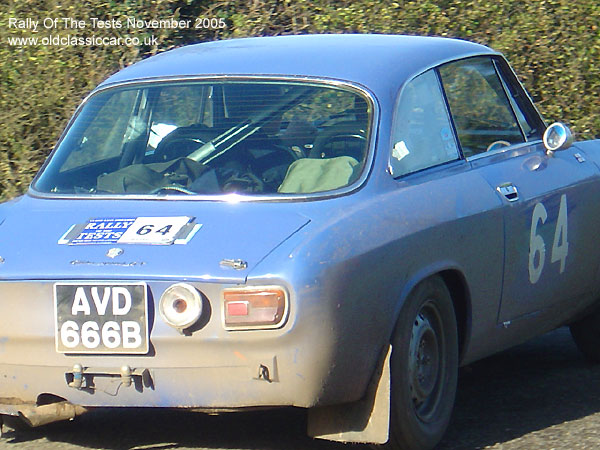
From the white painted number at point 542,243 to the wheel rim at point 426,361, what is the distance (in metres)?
0.82

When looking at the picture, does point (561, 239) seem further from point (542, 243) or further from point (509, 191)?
point (509, 191)

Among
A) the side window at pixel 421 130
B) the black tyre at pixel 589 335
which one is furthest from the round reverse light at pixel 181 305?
the black tyre at pixel 589 335

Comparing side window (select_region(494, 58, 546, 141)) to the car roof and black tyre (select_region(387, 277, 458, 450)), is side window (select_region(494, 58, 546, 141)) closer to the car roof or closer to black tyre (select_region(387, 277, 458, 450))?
the car roof

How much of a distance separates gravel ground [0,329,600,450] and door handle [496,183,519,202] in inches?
37.5

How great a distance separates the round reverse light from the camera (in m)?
4.05

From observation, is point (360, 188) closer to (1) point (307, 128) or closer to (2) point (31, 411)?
(1) point (307, 128)

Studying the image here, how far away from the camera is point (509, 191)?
5281mm

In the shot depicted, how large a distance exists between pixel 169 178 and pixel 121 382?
40.8 inches

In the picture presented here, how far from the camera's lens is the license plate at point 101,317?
413cm

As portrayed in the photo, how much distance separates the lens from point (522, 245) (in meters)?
5.32

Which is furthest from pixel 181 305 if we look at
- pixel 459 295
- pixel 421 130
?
pixel 421 130

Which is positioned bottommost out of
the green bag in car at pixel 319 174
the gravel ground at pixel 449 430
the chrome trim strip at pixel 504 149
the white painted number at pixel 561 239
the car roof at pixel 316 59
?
the gravel ground at pixel 449 430

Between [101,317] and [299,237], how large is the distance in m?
0.73

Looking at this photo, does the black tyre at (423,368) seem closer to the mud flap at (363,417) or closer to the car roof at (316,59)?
the mud flap at (363,417)
